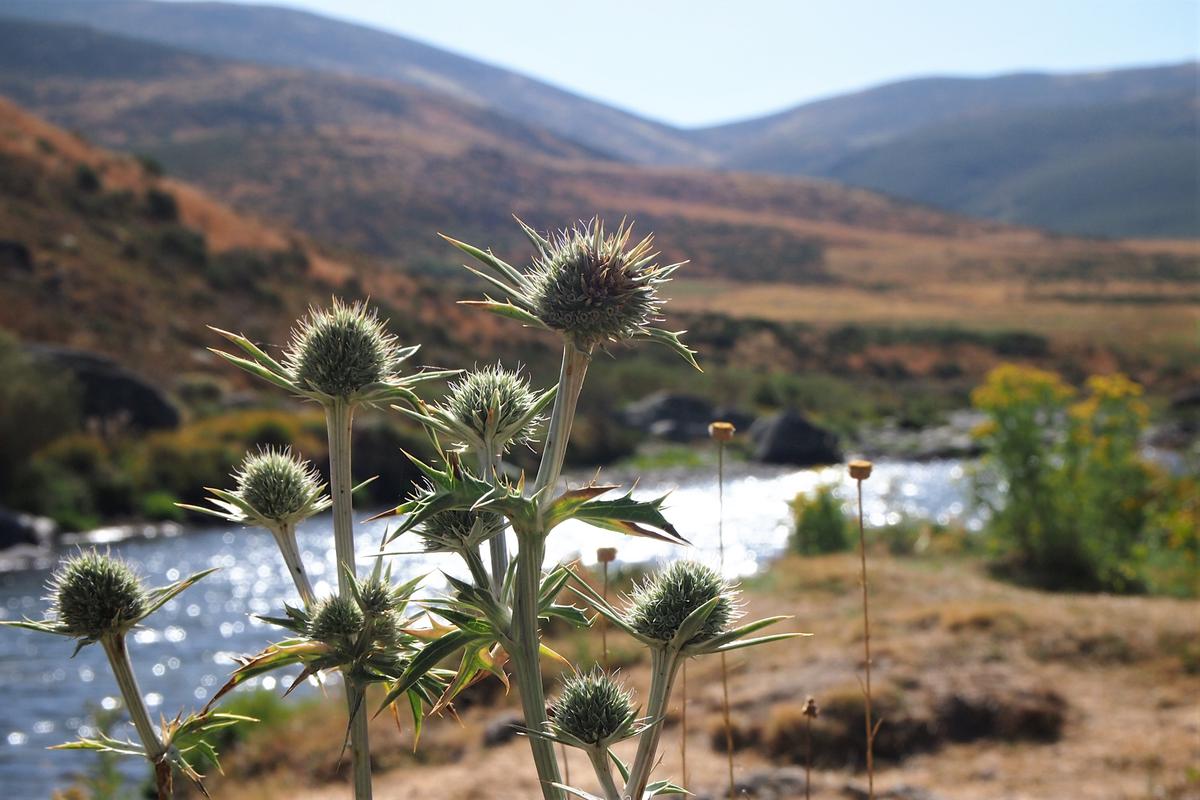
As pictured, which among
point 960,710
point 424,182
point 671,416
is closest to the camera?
point 960,710

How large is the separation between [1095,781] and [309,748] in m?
6.23

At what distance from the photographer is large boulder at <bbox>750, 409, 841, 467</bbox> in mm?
29391

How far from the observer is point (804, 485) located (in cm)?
2528

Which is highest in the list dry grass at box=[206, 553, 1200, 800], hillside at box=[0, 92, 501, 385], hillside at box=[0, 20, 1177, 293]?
hillside at box=[0, 20, 1177, 293]

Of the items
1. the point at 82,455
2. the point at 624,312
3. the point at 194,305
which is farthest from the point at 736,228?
the point at 624,312

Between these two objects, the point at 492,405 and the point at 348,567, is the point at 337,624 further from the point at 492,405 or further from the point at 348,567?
the point at 492,405

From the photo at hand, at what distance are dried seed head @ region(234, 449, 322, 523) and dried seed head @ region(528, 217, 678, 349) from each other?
452 millimetres

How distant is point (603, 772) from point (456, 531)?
0.37m

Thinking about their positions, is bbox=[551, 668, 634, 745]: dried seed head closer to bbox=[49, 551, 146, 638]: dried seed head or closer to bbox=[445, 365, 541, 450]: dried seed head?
bbox=[445, 365, 541, 450]: dried seed head

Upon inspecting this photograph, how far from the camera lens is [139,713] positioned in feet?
4.59

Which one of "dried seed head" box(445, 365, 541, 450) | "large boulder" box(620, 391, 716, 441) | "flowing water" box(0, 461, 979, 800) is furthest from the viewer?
"large boulder" box(620, 391, 716, 441)

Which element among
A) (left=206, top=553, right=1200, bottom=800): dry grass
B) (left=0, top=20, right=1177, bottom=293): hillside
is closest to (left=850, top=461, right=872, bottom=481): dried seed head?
(left=206, top=553, right=1200, bottom=800): dry grass

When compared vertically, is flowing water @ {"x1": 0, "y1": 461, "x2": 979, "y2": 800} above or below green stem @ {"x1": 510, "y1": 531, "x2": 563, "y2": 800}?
below

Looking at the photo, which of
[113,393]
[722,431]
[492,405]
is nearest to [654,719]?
[492,405]
